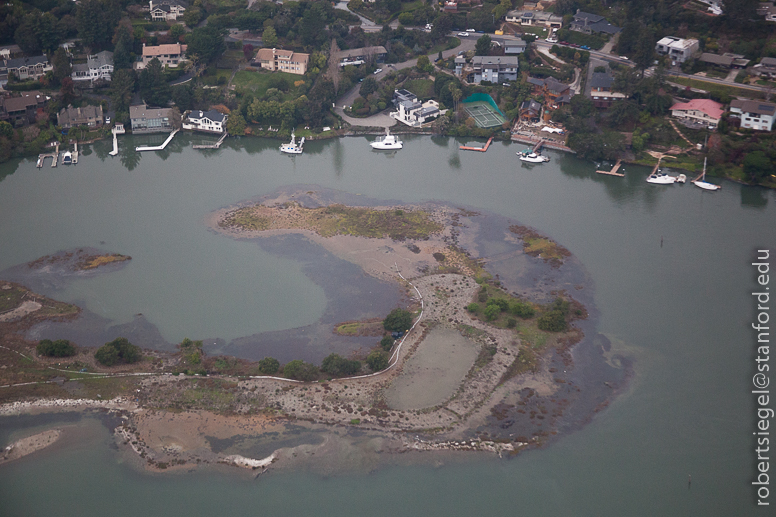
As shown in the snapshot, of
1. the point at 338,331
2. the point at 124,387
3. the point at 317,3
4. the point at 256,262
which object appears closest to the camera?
the point at 124,387

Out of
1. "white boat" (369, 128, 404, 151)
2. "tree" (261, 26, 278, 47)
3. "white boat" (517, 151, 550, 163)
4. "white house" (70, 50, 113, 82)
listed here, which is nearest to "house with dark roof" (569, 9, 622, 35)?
"white boat" (517, 151, 550, 163)

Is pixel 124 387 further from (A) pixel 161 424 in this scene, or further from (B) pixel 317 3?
(B) pixel 317 3

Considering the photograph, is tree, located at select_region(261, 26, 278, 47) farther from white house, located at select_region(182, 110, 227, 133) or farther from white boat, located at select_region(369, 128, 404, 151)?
white boat, located at select_region(369, 128, 404, 151)

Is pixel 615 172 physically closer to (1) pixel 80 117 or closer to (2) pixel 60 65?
(1) pixel 80 117

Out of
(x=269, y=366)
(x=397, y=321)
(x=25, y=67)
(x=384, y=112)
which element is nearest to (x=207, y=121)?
(x=384, y=112)

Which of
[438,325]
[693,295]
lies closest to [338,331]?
[438,325]

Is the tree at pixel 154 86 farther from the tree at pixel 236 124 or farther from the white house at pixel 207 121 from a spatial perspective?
the tree at pixel 236 124
